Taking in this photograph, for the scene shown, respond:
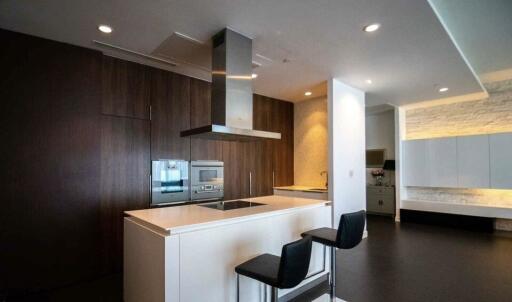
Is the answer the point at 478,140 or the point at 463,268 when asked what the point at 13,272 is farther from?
the point at 478,140

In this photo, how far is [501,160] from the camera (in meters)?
4.99

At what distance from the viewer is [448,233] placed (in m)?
5.17

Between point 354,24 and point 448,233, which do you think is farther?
point 448,233

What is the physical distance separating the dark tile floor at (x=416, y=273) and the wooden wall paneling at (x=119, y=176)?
1.45 ft

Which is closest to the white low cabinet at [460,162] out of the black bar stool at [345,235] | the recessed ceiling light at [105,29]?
the black bar stool at [345,235]

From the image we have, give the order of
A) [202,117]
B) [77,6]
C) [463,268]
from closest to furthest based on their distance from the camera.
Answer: [77,6], [463,268], [202,117]

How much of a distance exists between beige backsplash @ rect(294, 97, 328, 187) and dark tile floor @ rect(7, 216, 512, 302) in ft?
5.30

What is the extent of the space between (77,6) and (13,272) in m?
2.67

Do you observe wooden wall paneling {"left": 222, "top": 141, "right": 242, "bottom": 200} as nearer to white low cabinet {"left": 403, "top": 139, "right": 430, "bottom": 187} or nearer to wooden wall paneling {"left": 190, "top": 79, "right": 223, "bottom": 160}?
wooden wall paneling {"left": 190, "top": 79, "right": 223, "bottom": 160}

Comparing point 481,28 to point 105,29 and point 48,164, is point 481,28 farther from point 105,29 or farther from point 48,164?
point 48,164

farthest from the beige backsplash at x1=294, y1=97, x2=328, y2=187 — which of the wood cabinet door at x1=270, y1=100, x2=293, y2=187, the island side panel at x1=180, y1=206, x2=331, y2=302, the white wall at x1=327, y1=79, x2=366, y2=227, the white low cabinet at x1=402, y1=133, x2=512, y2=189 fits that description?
the island side panel at x1=180, y1=206, x2=331, y2=302

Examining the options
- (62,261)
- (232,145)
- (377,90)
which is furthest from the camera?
(377,90)

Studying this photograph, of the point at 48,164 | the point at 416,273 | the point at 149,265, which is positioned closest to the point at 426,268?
the point at 416,273

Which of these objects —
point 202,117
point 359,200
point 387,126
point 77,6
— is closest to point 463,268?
point 359,200
